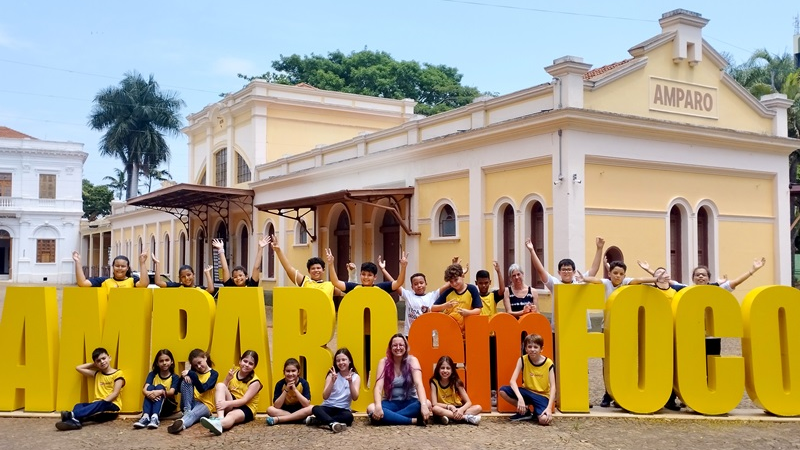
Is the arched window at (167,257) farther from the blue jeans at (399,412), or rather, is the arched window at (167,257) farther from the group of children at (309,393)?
the blue jeans at (399,412)

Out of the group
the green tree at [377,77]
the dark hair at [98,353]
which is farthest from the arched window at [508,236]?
the green tree at [377,77]

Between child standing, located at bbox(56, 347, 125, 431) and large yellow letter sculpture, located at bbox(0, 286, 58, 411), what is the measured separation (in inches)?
18.1

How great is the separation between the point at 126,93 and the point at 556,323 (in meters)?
47.6

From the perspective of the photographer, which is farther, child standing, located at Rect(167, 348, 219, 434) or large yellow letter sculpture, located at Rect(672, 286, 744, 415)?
large yellow letter sculpture, located at Rect(672, 286, 744, 415)

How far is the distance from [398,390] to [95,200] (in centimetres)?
6025

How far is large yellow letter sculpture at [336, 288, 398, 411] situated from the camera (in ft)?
24.7

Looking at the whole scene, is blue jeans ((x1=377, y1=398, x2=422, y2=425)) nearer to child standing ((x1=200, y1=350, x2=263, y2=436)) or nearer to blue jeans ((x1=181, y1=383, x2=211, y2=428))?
child standing ((x1=200, y1=350, x2=263, y2=436))

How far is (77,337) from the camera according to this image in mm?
7695

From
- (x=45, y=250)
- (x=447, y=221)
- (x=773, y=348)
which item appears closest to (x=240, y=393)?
(x=773, y=348)

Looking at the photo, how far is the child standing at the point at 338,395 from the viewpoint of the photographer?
698 centimetres

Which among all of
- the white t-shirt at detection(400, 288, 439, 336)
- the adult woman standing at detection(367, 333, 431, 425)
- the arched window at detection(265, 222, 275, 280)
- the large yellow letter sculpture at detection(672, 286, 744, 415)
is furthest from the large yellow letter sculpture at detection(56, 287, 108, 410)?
the arched window at detection(265, 222, 275, 280)

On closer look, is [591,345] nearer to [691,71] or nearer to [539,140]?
[539,140]

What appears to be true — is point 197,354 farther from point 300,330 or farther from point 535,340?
point 535,340

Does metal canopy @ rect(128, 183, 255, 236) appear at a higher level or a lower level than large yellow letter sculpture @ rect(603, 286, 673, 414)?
higher
